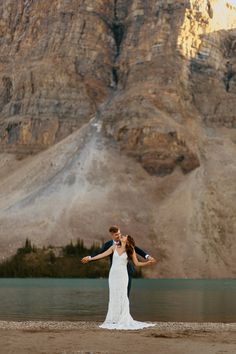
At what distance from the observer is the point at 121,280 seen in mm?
17625

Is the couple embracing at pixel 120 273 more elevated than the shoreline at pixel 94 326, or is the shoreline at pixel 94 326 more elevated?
the couple embracing at pixel 120 273

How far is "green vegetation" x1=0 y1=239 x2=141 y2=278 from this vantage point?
100875 millimetres

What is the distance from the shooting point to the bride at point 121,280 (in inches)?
686

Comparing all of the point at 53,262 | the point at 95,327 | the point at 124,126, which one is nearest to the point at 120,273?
the point at 95,327

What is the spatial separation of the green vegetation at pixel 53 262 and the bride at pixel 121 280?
8261 centimetres

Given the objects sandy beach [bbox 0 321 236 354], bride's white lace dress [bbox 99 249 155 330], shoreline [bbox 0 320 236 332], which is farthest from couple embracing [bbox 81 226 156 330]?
shoreline [bbox 0 320 236 332]

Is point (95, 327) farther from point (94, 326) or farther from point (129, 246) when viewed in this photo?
point (129, 246)

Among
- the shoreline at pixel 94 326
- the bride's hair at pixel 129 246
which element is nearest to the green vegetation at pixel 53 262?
the shoreline at pixel 94 326

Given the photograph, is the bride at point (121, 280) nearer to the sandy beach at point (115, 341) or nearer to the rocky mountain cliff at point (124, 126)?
the sandy beach at point (115, 341)

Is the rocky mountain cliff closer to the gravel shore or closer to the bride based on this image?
the gravel shore

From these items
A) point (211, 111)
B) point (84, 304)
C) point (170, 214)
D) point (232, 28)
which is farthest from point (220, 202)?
point (84, 304)

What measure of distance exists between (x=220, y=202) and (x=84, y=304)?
272 feet

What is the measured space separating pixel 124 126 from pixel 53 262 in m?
39.1

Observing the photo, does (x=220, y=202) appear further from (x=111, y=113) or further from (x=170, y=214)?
(x=111, y=113)
